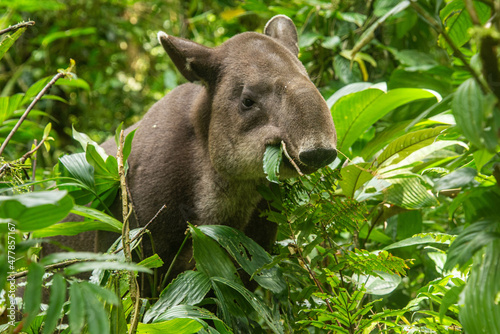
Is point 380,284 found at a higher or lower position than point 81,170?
lower

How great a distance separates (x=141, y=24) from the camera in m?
7.59

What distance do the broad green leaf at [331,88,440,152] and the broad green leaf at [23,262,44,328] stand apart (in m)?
2.09

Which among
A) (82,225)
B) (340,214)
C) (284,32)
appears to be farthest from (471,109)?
(284,32)

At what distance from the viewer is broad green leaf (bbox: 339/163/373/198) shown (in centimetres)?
263

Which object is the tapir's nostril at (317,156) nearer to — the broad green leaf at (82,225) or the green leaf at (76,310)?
the broad green leaf at (82,225)

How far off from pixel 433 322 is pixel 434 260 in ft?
3.14

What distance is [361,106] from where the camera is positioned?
9.91 ft

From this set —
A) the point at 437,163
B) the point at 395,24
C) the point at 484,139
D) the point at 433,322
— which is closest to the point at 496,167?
the point at 484,139

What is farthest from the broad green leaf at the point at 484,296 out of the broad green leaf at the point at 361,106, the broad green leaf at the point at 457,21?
the broad green leaf at the point at 361,106

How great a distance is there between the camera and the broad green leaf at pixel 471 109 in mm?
1219

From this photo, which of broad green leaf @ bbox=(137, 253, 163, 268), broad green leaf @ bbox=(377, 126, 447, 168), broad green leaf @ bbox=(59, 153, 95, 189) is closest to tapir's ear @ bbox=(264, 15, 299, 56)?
broad green leaf @ bbox=(377, 126, 447, 168)

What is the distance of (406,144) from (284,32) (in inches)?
41.2

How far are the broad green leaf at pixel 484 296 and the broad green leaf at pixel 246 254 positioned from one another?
0.99 meters

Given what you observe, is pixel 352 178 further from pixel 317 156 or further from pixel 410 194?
pixel 317 156
